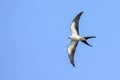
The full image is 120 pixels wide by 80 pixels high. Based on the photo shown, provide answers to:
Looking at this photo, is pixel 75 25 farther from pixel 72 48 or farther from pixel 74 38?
pixel 72 48

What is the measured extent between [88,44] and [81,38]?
0.85m

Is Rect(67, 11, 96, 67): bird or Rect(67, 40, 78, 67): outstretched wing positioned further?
Rect(67, 40, 78, 67): outstretched wing

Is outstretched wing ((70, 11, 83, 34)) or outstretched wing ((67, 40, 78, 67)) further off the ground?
outstretched wing ((70, 11, 83, 34))

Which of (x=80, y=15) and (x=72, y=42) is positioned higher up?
(x=80, y=15)

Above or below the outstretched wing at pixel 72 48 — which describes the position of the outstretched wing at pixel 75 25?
above

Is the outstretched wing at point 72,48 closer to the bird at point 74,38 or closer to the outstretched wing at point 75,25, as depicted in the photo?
the bird at point 74,38

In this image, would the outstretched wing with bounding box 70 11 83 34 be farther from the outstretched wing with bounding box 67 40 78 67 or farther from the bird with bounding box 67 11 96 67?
the outstretched wing with bounding box 67 40 78 67

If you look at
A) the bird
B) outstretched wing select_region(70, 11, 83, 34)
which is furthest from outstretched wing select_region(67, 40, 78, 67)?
outstretched wing select_region(70, 11, 83, 34)

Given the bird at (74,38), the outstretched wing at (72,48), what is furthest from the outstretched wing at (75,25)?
the outstretched wing at (72,48)

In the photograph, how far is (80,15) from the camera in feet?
72.0

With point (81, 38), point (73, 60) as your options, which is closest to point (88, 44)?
point (81, 38)

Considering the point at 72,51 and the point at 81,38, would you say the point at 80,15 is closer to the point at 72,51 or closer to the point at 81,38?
the point at 81,38

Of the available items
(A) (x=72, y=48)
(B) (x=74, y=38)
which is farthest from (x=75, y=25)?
(A) (x=72, y=48)

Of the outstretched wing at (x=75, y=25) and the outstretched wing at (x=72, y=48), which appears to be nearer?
the outstretched wing at (x=75, y=25)
